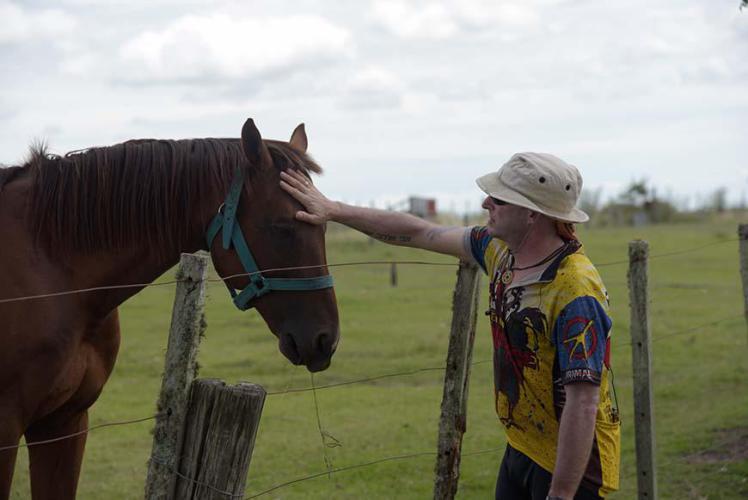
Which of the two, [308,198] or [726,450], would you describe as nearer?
[308,198]

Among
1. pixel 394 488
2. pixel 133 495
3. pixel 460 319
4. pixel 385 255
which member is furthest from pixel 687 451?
pixel 385 255

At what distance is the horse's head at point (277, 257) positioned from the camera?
353 centimetres

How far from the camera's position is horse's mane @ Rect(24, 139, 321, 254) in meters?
3.65

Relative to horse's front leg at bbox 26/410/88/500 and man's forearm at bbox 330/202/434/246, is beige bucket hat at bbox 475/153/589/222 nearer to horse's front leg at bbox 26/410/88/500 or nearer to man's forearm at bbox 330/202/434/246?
man's forearm at bbox 330/202/434/246

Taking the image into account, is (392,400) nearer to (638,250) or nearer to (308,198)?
(638,250)

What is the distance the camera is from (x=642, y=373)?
206 inches

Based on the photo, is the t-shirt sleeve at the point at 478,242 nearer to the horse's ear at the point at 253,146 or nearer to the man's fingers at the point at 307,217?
the man's fingers at the point at 307,217

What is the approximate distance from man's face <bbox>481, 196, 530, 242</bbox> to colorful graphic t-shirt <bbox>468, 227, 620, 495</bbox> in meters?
0.16

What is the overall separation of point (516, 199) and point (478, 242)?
0.62 m

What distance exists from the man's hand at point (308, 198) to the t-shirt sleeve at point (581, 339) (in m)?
1.17

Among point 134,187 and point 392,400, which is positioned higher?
point 134,187

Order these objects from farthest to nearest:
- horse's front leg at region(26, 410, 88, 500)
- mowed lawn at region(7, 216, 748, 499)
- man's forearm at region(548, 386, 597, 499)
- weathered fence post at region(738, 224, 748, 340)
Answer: mowed lawn at region(7, 216, 748, 499) < weathered fence post at region(738, 224, 748, 340) < horse's front leg at region(26, 410, 88, 500) < man's forearm at region(548, 386, 597, 499)

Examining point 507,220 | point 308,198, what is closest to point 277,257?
point 308,198

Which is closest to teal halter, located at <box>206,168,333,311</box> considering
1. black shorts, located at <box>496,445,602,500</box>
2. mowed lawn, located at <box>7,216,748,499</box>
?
mowed lawn, located at <box>7,216,748,499</box>
